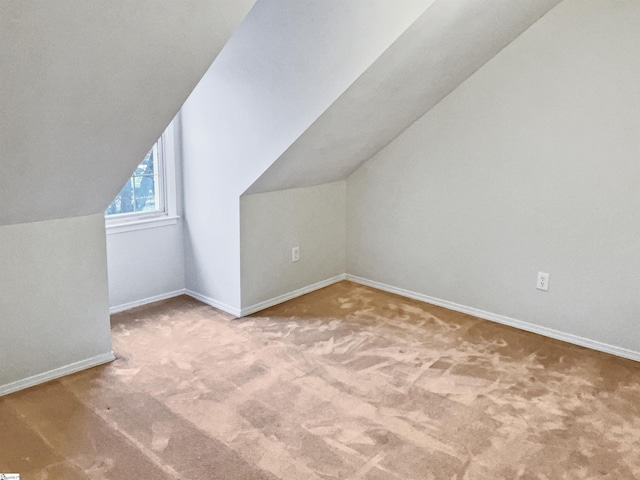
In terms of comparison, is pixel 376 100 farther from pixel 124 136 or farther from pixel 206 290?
pixel 206 290

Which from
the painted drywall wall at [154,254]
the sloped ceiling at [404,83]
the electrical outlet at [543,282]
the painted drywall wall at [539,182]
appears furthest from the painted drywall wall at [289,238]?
the electrical outlet at [543,282]

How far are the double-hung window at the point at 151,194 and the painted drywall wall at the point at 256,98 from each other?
0.12m

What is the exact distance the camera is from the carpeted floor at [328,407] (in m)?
2.16

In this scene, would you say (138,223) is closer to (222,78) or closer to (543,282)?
(222,78)

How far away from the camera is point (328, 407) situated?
2574 millimetres

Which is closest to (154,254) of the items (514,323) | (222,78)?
(222,78)

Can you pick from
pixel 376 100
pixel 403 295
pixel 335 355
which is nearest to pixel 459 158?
pixel 376 100

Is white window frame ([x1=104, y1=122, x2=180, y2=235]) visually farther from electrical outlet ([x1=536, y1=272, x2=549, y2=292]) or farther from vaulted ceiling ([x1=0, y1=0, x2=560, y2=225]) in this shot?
electrical outlet ([x1=536, y1=272, x2=549, y2=292])

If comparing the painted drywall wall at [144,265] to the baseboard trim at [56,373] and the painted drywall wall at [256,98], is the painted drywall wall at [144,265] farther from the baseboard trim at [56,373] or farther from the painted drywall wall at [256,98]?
the baseboard trim at [56,373]

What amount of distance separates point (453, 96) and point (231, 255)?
180 centimetres

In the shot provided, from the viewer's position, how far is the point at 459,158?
3.66m

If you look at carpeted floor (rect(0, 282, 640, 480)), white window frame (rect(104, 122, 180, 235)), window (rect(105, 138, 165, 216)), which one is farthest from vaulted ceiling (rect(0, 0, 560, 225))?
carpeted floor (rect(0, 282, 640, 480))

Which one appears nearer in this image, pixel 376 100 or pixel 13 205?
pixel 13 205

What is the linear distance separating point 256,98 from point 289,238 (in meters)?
1.15
